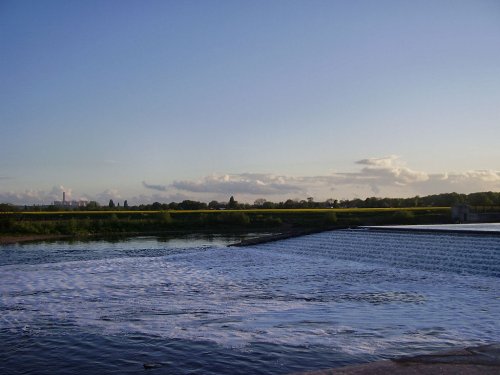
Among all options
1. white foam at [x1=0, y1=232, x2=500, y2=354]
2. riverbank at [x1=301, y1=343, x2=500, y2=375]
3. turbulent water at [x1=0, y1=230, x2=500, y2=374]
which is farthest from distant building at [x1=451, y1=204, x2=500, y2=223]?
riverbank at [x1=301, y1=343, x2=500, y2=375]

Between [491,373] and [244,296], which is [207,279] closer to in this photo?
[244,296]

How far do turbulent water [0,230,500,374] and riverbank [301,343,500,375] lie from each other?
1307 millimetres

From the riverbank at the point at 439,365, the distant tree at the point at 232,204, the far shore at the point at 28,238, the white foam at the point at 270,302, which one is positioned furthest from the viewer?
the distant tree at the point at 232,204

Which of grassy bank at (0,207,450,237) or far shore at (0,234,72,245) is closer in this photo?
far shore at (0,234,72,245)

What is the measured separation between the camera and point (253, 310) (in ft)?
33.6

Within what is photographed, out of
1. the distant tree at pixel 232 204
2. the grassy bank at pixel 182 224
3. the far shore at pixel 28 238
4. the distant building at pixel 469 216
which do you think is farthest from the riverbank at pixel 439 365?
the distant tree at pixel 232 204

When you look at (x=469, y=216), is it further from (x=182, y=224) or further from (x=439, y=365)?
(x=439, y=365)

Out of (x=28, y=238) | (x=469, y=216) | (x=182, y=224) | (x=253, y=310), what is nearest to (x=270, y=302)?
(x=253, y=310)

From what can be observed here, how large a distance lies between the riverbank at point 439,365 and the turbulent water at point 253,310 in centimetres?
131

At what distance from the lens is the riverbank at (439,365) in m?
5.09

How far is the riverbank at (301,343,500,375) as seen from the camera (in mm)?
5086

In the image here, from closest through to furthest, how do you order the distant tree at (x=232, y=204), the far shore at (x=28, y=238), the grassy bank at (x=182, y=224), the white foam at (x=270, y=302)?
the white foam at (x=270, y=302) → the far shore at (x=28, y=238) → the grassy bank at (x=182, y=224) → the distant tree at (x=232, y=204)

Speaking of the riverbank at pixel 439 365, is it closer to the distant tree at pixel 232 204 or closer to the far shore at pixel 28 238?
the far shore at pixel 28 238

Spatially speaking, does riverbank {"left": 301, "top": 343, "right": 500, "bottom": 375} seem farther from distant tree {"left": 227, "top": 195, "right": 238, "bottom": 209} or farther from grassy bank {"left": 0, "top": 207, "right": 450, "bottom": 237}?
distant tree {"left": 227, "top": 195, "right": 238, "bottom": 209}
